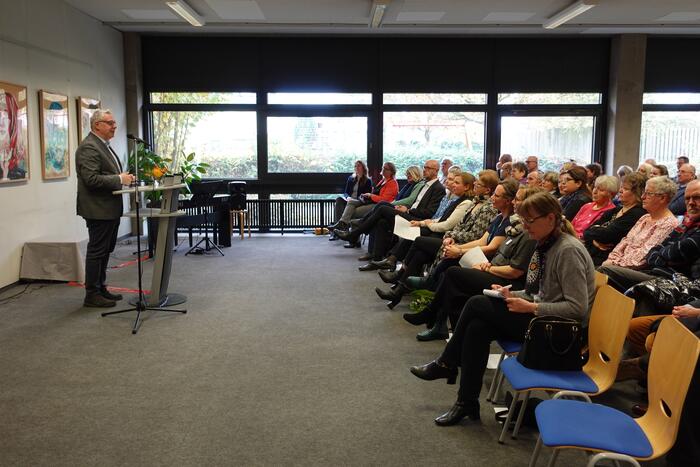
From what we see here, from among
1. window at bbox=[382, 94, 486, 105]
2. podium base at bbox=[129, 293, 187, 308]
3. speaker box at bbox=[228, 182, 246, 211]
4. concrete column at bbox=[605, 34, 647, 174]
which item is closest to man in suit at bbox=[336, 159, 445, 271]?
podium base at bbox=[129, 293, 187, 308]

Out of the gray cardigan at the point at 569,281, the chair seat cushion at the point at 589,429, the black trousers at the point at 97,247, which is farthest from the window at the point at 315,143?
the chair seat cushion at the point at 589,429

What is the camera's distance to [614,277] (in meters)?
3.73

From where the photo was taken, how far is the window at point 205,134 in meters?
10.0

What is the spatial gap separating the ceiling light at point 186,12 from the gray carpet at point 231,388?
3.74m

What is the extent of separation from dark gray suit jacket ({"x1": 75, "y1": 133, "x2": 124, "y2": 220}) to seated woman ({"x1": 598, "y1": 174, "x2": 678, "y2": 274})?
391 centimetres

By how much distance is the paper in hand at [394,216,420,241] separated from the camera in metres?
5.88

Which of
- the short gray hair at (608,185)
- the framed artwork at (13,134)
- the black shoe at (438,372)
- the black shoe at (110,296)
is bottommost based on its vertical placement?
the black shoe at (110,296)

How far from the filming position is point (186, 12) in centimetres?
773

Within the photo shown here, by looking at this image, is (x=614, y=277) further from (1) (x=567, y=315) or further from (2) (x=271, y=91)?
(2) (x=271, y=91)

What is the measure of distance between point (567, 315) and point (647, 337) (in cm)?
66

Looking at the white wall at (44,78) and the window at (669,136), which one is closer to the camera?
the white wall at (44,78)

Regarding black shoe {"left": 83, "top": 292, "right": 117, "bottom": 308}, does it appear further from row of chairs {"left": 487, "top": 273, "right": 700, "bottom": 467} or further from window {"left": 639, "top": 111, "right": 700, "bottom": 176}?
window {"left": 639, "top": 111, "right": 700, "bottom": 176}

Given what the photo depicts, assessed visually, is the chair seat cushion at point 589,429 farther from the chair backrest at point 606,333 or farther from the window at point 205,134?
the window at point 205,134

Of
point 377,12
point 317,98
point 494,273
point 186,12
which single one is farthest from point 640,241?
point 317,98
